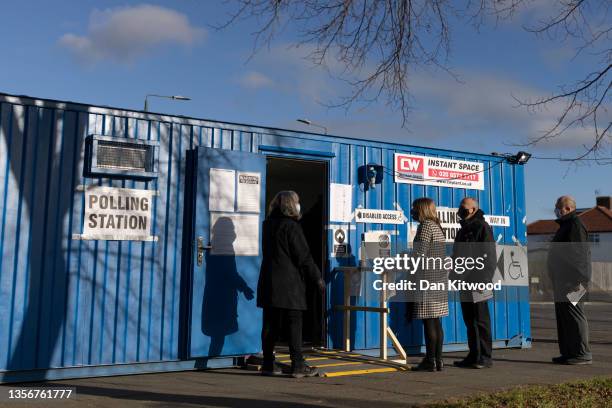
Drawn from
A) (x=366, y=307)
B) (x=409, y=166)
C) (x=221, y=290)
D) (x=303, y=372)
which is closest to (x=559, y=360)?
(x=366, y=307)

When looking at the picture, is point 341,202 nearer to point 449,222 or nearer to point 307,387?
point 449,222

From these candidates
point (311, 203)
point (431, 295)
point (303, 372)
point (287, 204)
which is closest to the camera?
point (303, 372)

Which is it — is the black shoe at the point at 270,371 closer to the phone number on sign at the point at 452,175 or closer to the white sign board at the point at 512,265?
the phone number on sign at the point at 452,175

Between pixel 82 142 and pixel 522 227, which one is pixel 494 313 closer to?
pixel 522 227

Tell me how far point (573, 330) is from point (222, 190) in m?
4.44

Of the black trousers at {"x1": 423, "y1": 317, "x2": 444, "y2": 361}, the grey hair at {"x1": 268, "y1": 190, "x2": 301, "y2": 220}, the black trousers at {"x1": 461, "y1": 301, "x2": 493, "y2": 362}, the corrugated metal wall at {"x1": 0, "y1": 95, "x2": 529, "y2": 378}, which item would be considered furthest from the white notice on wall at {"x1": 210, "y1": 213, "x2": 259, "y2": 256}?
the black trousers at {"x1": 461, "y1": 301, "x2": 493, "y2": 362}

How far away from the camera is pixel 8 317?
6.39 metres

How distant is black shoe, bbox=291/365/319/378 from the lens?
22.4 feet

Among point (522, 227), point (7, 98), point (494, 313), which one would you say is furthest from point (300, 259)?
point (522, 227)

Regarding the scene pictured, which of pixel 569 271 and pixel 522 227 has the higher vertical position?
pixel 522 227

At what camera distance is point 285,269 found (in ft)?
22.4

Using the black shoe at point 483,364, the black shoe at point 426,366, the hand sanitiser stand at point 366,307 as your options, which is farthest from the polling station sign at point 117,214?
the black shoe at point 483,364

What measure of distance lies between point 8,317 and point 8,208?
3.33 ft

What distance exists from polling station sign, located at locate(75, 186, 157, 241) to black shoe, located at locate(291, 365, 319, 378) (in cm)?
201
